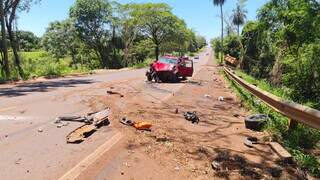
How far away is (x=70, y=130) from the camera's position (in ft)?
28.7

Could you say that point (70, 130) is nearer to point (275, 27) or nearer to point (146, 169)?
point (146, 169)

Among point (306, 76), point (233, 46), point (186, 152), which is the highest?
point (306, 76)

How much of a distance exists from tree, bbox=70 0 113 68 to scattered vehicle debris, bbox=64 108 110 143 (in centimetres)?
4895

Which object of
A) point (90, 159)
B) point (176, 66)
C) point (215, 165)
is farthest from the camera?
point (176, 66)

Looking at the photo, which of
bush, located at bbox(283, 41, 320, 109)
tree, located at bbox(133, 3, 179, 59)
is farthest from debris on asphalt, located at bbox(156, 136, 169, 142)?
tree, located at bbox(133, 3, 179, 59)

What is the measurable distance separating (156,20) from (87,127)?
65662 mm

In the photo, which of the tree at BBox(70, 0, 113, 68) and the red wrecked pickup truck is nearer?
the red wrecked pickup truck

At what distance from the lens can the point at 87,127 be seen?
8.78m

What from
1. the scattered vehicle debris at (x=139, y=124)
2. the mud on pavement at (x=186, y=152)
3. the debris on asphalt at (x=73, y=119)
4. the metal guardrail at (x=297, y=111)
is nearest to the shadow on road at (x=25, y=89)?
the mud on pavement at (x=186, y=152)

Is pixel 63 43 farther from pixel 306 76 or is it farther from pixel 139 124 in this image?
pixel 139 124

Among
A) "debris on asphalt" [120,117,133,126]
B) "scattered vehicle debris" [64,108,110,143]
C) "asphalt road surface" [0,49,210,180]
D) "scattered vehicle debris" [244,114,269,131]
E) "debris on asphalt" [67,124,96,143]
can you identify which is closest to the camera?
"asphalt road surface" [0,49,210,180]

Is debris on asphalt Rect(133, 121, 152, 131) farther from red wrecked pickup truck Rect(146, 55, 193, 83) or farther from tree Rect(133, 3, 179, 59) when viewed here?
→ tree Rect(133, 3, 179, 59)

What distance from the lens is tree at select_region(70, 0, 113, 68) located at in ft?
188

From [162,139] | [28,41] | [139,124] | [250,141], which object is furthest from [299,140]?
[28,41]
